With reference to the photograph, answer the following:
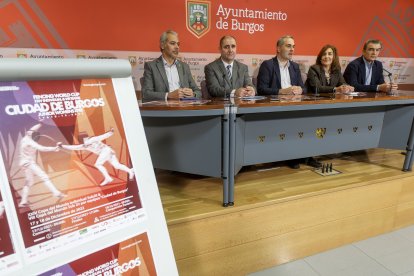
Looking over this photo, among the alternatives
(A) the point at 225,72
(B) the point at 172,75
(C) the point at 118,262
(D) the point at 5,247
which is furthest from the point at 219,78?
(D) the point at 5,247

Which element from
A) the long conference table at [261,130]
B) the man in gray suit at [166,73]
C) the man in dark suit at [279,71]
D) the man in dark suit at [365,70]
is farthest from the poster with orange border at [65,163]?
the man in dark suit at [365,70]

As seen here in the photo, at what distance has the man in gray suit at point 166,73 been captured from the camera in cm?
245

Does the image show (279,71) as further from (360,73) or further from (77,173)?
(77,173)

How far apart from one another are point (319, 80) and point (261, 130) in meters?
1.40

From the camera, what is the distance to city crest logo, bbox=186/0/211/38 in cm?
308

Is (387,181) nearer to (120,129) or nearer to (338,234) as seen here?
(338,234)

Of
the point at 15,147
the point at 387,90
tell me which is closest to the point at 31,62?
the point at 15,147

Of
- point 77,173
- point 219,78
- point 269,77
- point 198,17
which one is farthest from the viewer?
point 198,17

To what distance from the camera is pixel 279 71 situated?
2.85 meters

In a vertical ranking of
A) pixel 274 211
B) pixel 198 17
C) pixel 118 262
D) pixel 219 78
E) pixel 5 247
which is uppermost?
pixel 198 17

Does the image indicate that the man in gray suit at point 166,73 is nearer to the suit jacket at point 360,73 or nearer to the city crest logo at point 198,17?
the city crest logo at point 198,17

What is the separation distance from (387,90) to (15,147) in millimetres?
2994

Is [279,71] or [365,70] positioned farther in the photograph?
[365,70]

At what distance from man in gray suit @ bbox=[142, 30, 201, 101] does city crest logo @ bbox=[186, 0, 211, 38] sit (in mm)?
723
